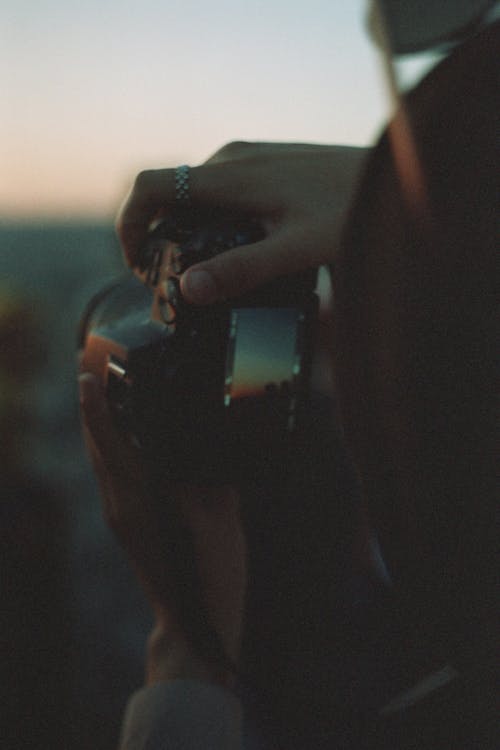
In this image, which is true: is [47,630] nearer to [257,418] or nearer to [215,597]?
[215,597]

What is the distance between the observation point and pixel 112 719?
197cm

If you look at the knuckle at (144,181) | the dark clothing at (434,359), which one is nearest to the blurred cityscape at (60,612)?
the knuckle at (144,181)

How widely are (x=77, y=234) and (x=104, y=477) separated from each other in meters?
77.4

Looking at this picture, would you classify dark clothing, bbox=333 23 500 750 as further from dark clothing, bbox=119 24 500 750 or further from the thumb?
the thumb

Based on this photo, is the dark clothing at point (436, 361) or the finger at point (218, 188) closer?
the dark clothing at point (436, 361)

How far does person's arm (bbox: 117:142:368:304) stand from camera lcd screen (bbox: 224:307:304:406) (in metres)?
0.03

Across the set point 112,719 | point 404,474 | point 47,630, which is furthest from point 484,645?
point 112,719

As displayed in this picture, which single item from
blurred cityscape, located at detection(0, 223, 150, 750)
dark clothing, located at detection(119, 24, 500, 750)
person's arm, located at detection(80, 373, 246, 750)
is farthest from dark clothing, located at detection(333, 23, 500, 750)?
blurred cityscape, located at detection(0, 223, 150, 750)

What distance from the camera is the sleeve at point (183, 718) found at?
65 cm

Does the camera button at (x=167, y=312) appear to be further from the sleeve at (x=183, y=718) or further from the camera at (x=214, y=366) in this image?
the sleeve at (x=183, y=718)

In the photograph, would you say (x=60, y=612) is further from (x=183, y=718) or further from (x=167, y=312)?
(x=167, y=312)

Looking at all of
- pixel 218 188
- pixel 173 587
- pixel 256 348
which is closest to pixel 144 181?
pixel 218 188

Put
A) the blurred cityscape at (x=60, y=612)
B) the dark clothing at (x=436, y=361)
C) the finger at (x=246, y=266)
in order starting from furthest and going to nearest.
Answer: the blurred cityscape at (x=60, y=612) < the finger at (x=246, y=266) < the dark clothing at (x=436, y=361)

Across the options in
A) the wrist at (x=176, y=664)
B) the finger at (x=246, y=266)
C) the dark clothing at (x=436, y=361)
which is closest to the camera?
the dark clothing at (x=436, y=361)
